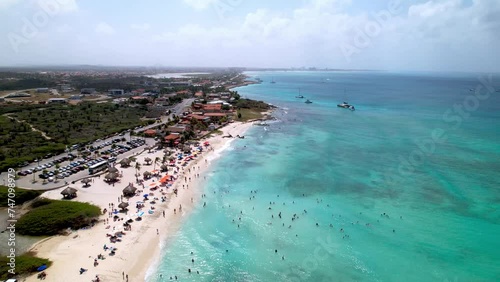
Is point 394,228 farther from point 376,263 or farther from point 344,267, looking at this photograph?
point 344,267

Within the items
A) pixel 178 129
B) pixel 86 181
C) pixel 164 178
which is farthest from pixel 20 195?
pixel 178 129

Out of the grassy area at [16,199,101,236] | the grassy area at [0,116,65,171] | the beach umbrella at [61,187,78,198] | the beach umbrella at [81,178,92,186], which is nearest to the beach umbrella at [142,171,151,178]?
the beach umbrella at [81,178,92,186]

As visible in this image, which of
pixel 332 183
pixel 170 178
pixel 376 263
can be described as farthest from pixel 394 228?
pixel 170 178

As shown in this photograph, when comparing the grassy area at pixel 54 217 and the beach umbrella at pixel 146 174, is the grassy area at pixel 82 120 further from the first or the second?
the grassy area at pixel 54 217

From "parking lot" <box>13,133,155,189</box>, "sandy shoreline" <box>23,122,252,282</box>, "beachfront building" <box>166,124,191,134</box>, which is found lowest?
"sandy shoreline" <box>23,122,252,282</box>

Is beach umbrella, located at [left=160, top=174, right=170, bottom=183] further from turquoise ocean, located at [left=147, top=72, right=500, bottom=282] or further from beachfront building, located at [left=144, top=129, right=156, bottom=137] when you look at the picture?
beachfront building, located at [left=144, top=129, right=156, bottom=137]

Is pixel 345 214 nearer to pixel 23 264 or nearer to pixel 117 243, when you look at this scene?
pixel 117 243
